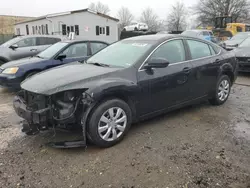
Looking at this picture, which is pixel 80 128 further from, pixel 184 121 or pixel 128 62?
pixel 184 121

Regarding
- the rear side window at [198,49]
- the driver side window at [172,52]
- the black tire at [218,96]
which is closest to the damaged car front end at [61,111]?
the driver side window at [172,52]

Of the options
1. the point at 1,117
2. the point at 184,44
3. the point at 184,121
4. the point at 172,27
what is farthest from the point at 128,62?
the point at 172,27

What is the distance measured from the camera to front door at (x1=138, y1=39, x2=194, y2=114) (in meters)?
3.94

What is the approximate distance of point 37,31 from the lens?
32.9 m

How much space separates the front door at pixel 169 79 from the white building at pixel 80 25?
22935 mm

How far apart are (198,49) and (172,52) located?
80 cm

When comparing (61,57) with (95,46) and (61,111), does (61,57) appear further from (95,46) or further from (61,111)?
(61,111)

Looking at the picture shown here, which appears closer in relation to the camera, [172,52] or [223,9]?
[172,52]

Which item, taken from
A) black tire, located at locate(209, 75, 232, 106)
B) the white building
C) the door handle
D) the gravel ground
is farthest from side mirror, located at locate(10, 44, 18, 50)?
the white building

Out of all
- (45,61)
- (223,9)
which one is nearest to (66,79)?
(45,61)

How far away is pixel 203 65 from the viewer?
476 centimetres

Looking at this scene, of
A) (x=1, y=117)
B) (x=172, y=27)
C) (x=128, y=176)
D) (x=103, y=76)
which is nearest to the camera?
(x=128, y=176)

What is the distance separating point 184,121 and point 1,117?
3.59 m

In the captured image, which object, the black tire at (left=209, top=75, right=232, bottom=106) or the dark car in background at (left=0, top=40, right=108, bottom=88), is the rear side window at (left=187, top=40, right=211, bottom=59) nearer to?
the black tire at (left=209, top=75, right=232, bottom=106)
